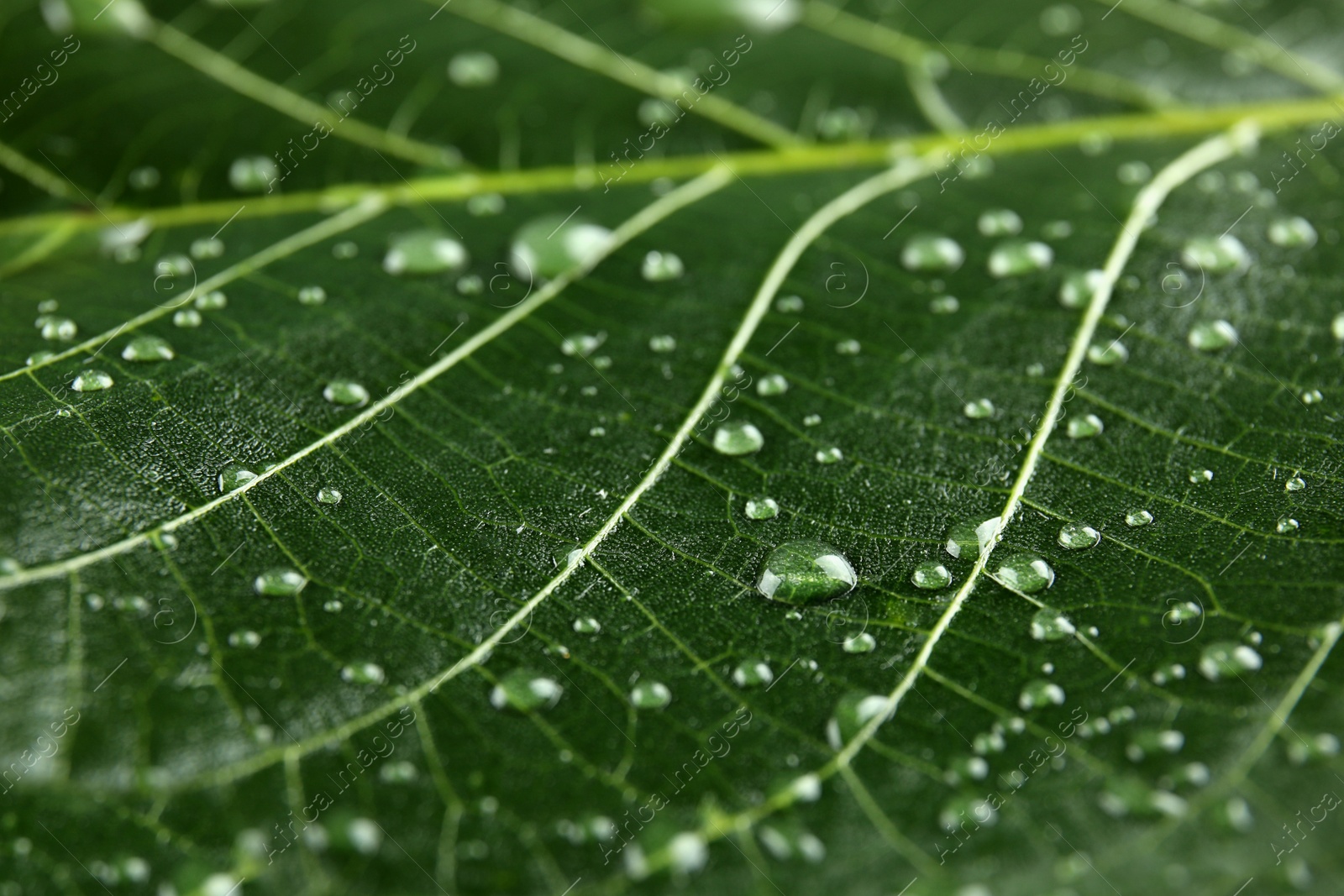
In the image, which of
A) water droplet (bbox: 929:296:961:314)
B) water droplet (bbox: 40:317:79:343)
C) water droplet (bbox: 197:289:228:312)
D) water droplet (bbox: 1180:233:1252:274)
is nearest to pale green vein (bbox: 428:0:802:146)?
water droplet (bbox: 929:296:961:314)

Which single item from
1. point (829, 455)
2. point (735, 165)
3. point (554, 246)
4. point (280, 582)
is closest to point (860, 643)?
point (829, 455)

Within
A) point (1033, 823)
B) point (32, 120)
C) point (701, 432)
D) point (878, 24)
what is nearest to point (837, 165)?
point (878, 24)

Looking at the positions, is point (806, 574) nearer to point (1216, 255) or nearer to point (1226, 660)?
point (1226, 660)

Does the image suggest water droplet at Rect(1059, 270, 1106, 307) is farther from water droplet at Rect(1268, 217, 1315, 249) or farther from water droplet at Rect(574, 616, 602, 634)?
water droplet at Rect(574, 616, 602, 634)

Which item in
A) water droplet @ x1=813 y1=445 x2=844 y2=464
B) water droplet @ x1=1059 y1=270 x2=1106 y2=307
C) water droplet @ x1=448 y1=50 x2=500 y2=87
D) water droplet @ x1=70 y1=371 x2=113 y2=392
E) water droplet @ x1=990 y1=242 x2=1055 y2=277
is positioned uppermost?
water droplet @ x1=70 y1=371 x2=113 y2=392

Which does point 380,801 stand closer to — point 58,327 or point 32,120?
point 58,327

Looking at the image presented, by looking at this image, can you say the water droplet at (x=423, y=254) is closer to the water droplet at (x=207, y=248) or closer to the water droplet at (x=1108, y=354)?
the water droplet at (x=207, y=248)
